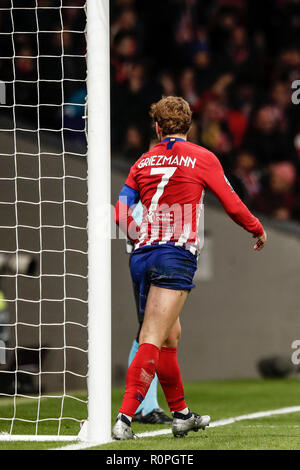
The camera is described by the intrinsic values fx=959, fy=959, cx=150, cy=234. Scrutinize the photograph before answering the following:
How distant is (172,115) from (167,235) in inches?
22.9

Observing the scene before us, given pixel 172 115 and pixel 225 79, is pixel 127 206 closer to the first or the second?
pixel 172 115

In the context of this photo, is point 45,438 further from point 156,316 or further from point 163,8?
point 163,8

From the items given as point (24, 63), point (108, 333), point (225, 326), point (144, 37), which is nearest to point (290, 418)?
point (108, 333)

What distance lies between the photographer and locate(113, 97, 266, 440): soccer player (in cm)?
432

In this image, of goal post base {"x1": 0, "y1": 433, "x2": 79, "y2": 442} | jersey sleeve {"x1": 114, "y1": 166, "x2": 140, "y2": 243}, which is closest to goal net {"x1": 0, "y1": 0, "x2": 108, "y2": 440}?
goal post base {"x1": 0, "y1": 433, "x2": 79, "y2": 442}

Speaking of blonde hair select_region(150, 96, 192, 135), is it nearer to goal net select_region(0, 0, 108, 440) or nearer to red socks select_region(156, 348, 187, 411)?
red socks select_region(156, 348, 187, 411)

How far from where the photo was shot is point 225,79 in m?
11.9

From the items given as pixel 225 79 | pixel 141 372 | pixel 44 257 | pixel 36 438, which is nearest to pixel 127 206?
pixel 141 372

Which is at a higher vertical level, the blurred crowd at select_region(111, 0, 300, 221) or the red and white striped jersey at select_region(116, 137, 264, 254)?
the blurred crowd at select_region(111, 0, 300, 221)

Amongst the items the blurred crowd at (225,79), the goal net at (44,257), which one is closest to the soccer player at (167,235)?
the goal net at (44,257)

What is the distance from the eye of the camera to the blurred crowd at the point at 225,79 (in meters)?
10.9

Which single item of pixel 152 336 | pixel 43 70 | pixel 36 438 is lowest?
pixel 36 438

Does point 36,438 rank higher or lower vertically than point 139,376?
lower

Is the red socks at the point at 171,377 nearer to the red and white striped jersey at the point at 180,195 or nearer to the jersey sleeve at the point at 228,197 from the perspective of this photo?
the red and white striped jersey at the point at 180,195
